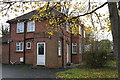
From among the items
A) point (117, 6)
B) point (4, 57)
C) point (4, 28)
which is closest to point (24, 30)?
point (4, 57)

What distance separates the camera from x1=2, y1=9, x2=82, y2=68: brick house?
626 inches

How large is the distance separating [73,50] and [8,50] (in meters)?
9.65

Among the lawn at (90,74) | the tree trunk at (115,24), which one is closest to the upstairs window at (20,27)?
the lawn at (90,74)

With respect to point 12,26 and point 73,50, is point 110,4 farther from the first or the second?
point 12,26

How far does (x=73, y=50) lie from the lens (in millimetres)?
21891

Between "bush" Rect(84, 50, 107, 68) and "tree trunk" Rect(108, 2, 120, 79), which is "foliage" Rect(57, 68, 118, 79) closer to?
"bush" Rect(84, 50, 107, 68)

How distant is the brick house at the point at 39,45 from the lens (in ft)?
52.2

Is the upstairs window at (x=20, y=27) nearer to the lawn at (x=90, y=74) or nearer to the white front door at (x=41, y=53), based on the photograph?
the white front door at (x=41, y=53)

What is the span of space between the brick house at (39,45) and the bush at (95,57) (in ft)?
10.8

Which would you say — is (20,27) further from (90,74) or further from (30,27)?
(90,74)

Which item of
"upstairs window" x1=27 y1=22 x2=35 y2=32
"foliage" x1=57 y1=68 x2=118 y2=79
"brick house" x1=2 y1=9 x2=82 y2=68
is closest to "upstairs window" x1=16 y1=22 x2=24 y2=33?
"brick house" x1=2 y1=9 x2=82 y2=68

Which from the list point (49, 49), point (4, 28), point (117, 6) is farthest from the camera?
point (4, 28)

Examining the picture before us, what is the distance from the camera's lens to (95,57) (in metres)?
13.8

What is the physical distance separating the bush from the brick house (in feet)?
10.8
